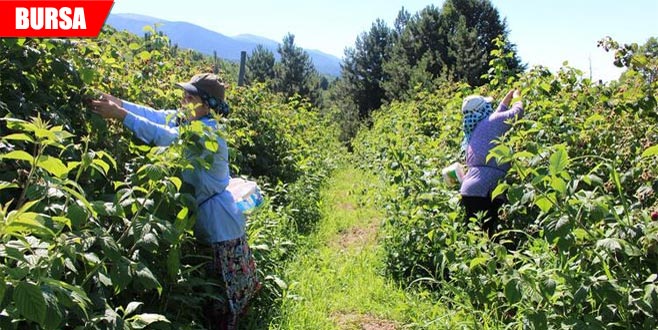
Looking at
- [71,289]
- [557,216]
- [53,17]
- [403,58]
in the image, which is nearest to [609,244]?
[557,216]

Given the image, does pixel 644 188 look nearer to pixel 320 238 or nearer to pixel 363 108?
pixel 320 238

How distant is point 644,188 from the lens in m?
2.09

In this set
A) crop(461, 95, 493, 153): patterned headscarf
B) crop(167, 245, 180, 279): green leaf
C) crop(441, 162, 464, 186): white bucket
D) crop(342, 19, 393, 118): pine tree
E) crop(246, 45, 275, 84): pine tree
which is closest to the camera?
crop(167, 245, 180, 279): green leaf

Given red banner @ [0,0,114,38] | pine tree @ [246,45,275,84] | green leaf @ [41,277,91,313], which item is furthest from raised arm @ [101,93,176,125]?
pine tree @ [246,45,275,84]

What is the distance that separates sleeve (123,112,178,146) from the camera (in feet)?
8.10

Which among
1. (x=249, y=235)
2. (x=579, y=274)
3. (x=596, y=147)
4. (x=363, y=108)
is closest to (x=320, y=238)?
(x=249, y=235)

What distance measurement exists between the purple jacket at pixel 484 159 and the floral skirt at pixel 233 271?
196cm

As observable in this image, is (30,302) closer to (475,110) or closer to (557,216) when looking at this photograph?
(557,216)

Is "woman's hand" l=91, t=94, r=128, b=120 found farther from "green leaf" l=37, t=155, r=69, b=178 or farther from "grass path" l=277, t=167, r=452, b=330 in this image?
"grass path" l=277, t=167, r=452, b=330

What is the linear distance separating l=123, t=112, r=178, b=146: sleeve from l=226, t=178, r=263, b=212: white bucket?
0.67 m

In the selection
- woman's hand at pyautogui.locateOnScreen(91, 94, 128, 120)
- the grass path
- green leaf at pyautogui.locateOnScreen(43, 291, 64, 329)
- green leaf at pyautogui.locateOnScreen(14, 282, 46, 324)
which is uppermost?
woman's hand at pyautogui.locateOnScreen(91, 94, 128, 120)

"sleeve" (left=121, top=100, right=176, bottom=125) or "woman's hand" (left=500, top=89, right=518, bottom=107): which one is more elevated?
"woman's hand" (left=500, top=89, right=518, bottom=107)

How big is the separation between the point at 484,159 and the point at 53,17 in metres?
3.12

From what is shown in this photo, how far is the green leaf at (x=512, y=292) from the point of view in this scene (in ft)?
7.08
